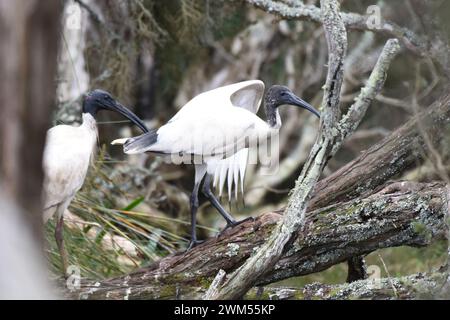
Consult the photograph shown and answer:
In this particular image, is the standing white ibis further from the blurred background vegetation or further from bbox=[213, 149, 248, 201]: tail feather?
bbox=[213, 149, 248, 201]: tail feather

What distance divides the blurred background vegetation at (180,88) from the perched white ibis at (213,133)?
22.9 inches

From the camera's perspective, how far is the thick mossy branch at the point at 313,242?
413cm

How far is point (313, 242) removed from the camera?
13.8 ft

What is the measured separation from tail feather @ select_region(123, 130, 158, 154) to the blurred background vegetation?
1.89 feet

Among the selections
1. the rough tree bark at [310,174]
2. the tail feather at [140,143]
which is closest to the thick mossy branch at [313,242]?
the rough tree bark at [310,174]

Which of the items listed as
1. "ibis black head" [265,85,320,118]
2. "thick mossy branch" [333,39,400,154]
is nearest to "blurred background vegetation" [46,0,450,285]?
"thick mossy branch" [333,39,400,154]

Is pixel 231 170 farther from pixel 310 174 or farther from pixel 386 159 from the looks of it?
pixel 310 174

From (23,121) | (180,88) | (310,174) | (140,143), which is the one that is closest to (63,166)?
(140,143)

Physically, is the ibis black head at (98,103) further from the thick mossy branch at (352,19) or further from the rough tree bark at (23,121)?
the rough tree bark at (23,121)

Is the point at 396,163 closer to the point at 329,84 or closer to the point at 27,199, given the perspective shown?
the point at 329,84

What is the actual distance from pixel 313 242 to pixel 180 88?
221 inches

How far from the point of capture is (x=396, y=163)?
14.4 feet

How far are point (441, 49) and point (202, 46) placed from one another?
8.31 ft
